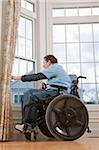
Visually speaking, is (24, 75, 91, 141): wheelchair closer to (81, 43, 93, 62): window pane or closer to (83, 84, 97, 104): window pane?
(83, 84, 97, 104): window pane

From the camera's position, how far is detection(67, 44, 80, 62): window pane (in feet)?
14.9

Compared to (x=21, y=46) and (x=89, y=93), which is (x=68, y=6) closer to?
(x=21, y=46)

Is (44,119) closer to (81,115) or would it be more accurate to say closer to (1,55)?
(81,115)

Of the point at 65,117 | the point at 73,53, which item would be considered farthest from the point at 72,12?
the point at 65,117

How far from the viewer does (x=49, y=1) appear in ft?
14.9

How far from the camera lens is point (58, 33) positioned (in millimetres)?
4625

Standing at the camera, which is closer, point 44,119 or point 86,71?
point 44,119

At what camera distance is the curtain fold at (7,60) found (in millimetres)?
3420

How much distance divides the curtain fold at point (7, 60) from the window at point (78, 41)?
1.00 meters

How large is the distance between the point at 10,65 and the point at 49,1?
5.12 feet

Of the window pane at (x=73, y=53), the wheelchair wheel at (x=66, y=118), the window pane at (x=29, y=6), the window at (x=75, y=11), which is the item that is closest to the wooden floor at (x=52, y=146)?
the wheelchair wheel at (x=66, y=118)

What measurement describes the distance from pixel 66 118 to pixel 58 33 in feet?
6.44

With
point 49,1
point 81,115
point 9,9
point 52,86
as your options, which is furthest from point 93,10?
point 81,115

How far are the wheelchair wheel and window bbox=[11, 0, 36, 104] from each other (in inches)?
42.4
